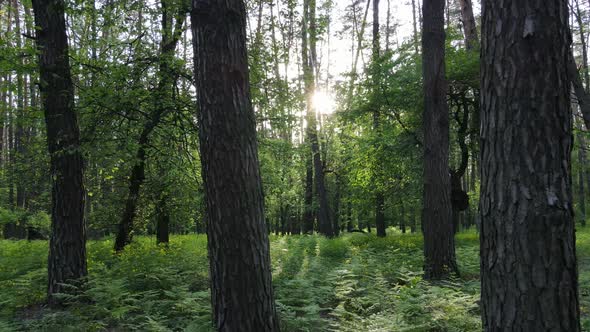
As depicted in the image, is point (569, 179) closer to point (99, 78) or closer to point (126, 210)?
point (99, 78)

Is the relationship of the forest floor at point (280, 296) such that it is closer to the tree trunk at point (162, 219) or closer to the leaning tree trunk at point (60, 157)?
the leaning tree trunk at point (60, 157)

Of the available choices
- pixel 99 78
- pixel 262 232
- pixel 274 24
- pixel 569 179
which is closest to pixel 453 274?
pixel 262 232

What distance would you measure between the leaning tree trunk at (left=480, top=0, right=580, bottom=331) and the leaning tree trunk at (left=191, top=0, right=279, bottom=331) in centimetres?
209

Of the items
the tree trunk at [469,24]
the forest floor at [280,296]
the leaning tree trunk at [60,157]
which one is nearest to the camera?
the forest floor at [280,296]

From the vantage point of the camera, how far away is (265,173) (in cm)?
1532

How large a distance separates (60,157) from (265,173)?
9.07 metres

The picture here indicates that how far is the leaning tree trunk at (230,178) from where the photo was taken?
12.2ft

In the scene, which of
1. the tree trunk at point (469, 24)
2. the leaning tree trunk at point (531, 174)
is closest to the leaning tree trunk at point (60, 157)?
the leaning tree trunk at point (531, 174)

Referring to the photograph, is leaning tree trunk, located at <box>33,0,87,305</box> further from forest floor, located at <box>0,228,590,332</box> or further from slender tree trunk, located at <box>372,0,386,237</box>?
slender tree trunk, located at <box>372,0,386,237</box>

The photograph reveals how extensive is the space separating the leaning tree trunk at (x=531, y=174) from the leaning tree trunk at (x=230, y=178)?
2087mm

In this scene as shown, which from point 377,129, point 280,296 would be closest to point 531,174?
point 280,296

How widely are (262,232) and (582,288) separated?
6331 millimetres

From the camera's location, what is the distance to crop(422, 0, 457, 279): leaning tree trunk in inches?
287

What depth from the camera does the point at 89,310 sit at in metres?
5.99
